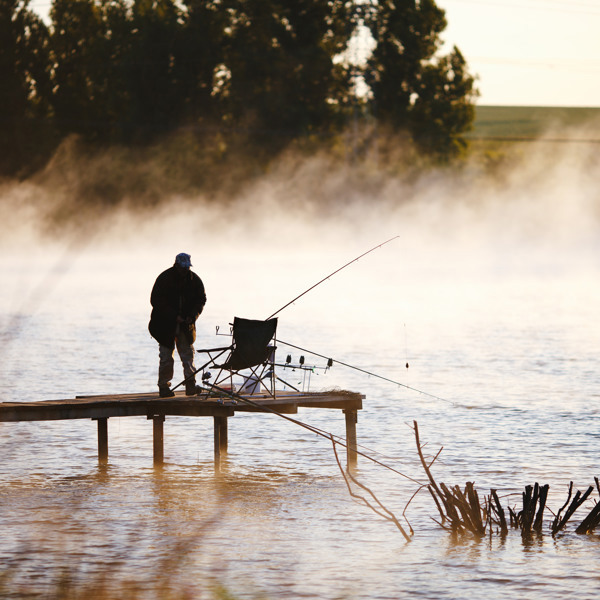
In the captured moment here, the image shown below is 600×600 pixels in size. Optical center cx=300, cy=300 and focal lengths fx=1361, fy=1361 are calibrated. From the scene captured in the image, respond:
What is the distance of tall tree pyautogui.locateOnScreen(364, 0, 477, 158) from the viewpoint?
71438 mm

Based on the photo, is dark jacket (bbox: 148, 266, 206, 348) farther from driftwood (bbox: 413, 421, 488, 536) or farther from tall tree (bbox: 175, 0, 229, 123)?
tall tree (bbox: 175, 0, 229, 123)

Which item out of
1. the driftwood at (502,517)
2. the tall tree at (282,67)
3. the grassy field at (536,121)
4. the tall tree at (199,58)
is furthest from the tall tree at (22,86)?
the grassy field at (536,121)

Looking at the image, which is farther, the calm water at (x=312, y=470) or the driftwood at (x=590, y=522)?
the driftwood at (x=590, y=522)

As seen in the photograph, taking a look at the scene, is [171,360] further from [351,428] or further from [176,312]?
[351,428]

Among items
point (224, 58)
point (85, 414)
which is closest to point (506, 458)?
point (85, 414)

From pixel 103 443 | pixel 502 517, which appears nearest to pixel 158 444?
pixel 103 443

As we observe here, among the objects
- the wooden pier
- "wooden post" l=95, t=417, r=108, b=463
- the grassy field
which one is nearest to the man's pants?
the wooden pier

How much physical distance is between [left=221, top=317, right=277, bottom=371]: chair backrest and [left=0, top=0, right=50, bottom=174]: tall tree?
53727 mm

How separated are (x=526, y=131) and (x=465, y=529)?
163m

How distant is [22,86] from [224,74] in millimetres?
10984

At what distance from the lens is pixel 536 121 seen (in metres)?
180

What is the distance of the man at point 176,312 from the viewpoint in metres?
14.0

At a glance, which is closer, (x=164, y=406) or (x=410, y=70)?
(x=164, y=406)

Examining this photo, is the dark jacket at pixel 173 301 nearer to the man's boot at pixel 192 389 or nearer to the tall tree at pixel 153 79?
the man's boot at pixel 192 389
